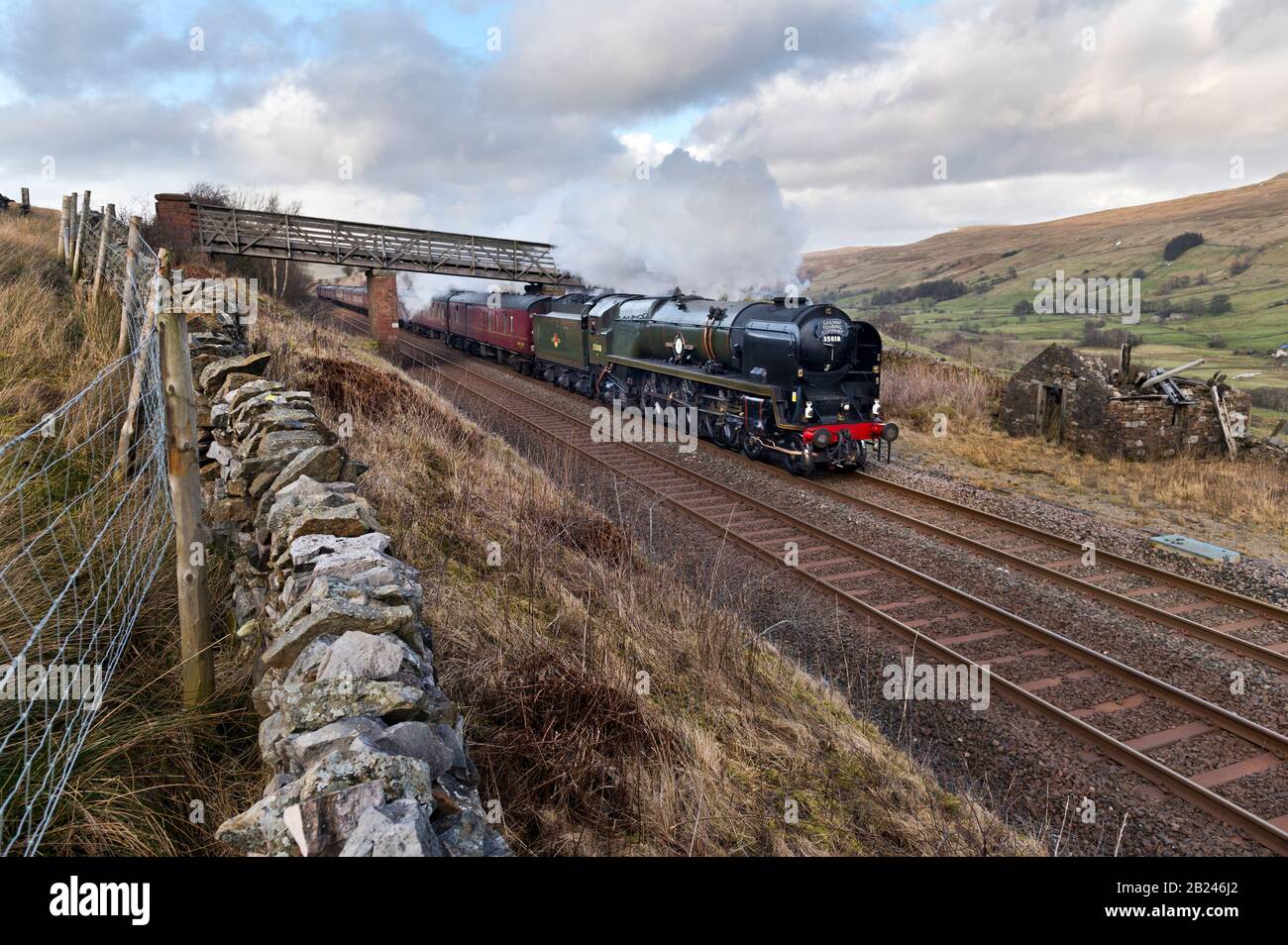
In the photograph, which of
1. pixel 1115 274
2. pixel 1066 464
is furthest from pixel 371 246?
pixel 1115 274

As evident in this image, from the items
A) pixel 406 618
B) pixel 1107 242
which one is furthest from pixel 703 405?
pixel 1107 242

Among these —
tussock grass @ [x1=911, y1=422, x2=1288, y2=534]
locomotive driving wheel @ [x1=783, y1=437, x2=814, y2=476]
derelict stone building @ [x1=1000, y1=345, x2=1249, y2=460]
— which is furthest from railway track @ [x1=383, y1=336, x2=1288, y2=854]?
derelict stone building @ [x1=1000, y1=345, x2=1249, y2=460]

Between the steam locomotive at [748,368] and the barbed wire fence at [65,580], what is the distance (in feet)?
33.9

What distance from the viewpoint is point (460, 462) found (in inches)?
403

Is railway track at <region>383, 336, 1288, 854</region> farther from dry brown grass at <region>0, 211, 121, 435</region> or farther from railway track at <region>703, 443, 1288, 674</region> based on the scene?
dry brown grass at <region>0, 211, 121, 435</region>

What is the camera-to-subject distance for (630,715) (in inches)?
182

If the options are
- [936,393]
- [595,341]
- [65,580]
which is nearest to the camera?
[65,580]

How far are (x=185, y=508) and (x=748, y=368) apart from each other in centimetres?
1228

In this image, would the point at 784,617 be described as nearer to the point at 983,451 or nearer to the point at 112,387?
the point at 112,387

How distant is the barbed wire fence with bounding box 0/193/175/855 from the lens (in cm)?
259

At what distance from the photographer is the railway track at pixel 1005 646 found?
5656 millimetres

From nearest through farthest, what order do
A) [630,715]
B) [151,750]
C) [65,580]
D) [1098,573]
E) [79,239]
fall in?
[151,750]
[65,580]
[630,715]
[1098,573]
[79,239]

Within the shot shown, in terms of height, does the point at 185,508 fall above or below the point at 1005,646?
above

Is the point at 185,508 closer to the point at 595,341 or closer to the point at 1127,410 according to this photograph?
the point at 1127,410
